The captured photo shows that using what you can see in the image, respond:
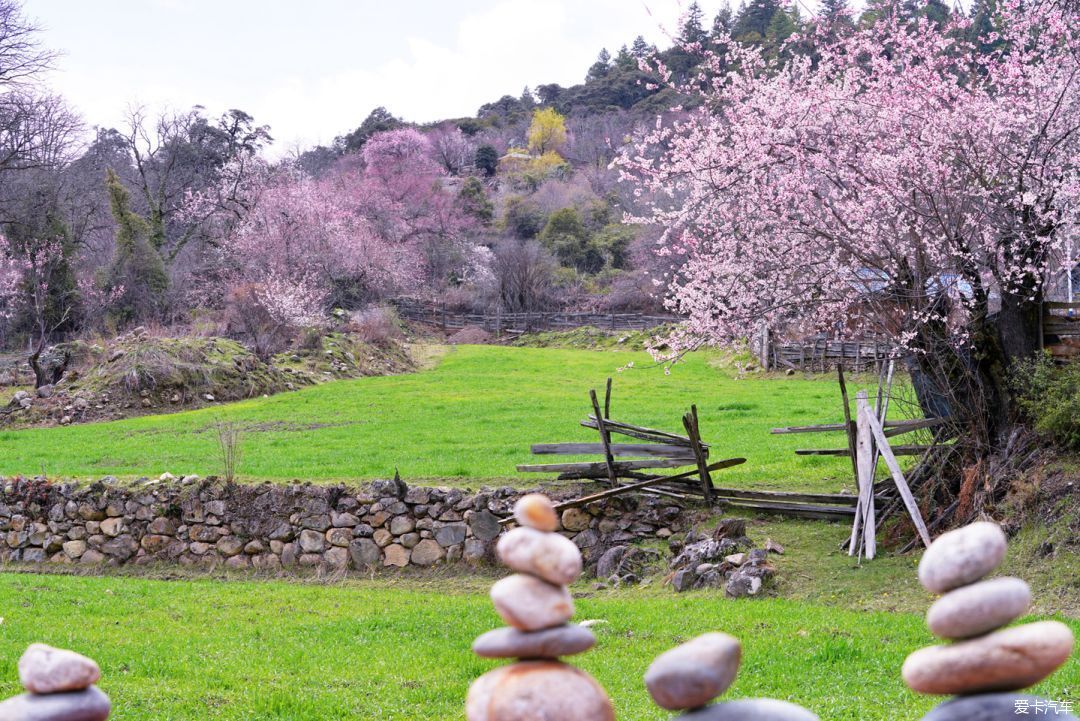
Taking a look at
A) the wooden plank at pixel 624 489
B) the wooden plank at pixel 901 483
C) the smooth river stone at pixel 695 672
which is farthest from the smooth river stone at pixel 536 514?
the wooden plank at pixel 624 489

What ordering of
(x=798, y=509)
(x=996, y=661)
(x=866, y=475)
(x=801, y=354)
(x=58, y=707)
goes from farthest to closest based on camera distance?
(x=801, y=354) → (x=798, y=509) → (x=866, y=475) → (x=58, y=707) → (x=996, y=661)

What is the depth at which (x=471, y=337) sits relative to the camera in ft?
153

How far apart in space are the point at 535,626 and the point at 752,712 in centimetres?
56

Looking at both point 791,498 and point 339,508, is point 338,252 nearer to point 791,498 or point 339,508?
point 339,508

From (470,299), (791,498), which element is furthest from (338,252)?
(791,498)

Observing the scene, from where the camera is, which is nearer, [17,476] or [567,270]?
[17,476]

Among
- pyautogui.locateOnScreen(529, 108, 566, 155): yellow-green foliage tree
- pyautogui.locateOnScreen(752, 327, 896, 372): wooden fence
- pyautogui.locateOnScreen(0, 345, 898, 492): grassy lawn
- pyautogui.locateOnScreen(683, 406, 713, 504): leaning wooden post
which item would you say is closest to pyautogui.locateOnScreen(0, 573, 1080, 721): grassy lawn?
pyautogui.locateOnScreen(683, 406, 713, 504): leaning wooden post

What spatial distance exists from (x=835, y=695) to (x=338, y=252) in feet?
133

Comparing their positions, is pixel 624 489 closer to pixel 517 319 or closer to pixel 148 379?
pixel 148 379

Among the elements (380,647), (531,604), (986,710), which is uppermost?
(531,604)

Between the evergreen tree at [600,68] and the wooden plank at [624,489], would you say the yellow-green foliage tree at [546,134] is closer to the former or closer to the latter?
the evergreen tree at [600,68]

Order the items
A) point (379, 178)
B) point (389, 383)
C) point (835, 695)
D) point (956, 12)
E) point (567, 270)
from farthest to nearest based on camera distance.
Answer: point (379, 178)
point (567, 270)
point (389, 383)
point (956, 12)
point (835, 695)

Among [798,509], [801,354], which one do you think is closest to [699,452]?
[798,509]

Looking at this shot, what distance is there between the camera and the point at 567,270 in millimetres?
→ 53906
